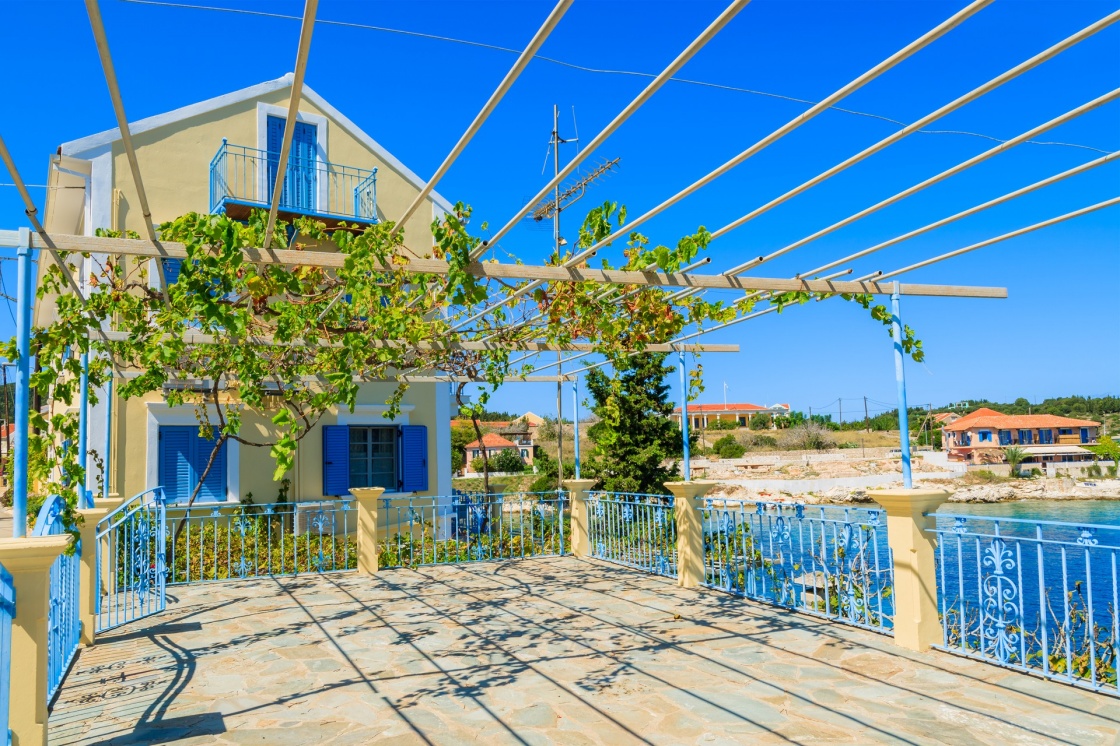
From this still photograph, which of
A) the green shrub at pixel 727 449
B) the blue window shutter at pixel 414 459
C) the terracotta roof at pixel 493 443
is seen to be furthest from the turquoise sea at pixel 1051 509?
the terracotta roof at pixel 493 443

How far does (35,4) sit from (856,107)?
5.44 m

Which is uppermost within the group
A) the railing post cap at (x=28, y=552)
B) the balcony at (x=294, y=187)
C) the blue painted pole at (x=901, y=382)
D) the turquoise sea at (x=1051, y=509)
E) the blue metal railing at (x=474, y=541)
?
the balcony at (x=294, y=187)

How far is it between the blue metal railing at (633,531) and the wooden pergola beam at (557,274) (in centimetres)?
356

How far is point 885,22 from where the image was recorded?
5695 millimetres

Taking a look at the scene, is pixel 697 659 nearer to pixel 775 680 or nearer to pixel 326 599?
pixel 775 680

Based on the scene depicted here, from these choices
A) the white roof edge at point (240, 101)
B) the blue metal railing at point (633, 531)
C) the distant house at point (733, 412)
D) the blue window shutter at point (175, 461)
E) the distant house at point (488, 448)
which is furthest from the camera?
the distant house at point (733, 412)

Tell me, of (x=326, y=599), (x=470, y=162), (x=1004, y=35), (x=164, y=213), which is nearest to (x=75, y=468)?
(x=470, y=162)

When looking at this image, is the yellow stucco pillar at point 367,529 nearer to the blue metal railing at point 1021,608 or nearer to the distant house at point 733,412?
the blue metal railing at point 1021,608

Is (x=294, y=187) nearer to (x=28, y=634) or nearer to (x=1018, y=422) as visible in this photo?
(x=28, y=634)

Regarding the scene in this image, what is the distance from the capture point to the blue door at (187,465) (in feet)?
40.3

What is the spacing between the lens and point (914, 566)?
5.63 metres

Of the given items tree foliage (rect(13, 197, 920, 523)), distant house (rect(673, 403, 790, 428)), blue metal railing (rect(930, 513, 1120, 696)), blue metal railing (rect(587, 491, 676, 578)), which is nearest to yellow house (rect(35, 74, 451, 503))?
tree foliage (rect(13, 197, 920, 523))

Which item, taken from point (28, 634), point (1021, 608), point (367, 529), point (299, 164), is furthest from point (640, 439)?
point (28, 634)

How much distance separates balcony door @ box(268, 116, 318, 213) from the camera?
43.7 feet
